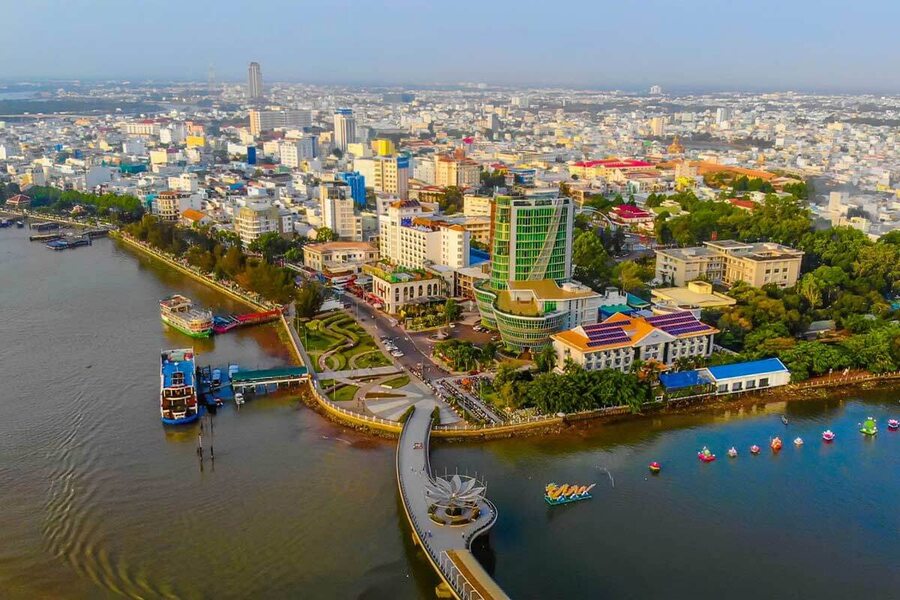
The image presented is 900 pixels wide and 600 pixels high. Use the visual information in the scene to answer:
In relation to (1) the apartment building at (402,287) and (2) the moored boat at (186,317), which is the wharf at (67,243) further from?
(1) the apartment building at (402,287)

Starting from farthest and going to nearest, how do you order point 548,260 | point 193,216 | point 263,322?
point 193,216, point 263,322, point 548,260

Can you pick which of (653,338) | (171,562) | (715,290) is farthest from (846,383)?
(171,562)

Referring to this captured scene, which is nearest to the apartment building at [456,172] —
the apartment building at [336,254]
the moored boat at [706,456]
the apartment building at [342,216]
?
the apartment building at [342,216]

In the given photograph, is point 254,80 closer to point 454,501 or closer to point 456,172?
point 456,172

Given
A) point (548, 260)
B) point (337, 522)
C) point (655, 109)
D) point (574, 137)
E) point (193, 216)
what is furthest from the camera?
point (655, 109)

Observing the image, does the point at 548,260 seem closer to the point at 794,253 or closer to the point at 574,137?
the point at 794,253

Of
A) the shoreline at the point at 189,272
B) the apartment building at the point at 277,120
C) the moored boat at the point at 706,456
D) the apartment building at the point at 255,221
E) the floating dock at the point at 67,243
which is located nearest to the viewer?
the moored boat at the point at 706,456
